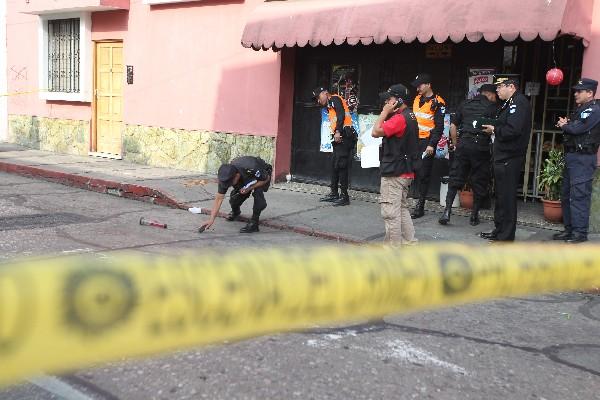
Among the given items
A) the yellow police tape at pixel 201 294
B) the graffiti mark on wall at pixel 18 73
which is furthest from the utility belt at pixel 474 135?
the graffiti mark on wall at pixel 18 73

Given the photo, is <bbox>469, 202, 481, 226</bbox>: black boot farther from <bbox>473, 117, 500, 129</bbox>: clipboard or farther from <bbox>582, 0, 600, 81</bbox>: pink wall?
<bbox>582, 0, 600, 81</bbox>: pink wall

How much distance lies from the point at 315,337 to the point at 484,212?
4.96 meters

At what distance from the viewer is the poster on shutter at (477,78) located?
27.0 ft

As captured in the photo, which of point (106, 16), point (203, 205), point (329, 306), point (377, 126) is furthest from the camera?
point (106, 16)

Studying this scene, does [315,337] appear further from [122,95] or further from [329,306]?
[122,95]

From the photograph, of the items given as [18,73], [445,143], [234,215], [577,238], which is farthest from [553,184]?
[18,73]

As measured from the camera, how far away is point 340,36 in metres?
8.38

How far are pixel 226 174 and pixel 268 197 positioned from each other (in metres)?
2.69

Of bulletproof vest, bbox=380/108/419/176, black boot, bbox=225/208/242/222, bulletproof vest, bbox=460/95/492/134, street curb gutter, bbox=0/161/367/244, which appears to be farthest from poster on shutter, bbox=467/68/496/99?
black boot, bbox=225/208/242/222

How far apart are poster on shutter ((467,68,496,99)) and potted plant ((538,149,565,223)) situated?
1.34m

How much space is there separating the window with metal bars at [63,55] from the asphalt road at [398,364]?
9.09 m

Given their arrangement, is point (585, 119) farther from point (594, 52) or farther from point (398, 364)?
point (398, 364)

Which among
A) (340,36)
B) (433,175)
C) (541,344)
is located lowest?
(541,344)

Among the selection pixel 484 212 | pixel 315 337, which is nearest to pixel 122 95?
pixel 484 212
